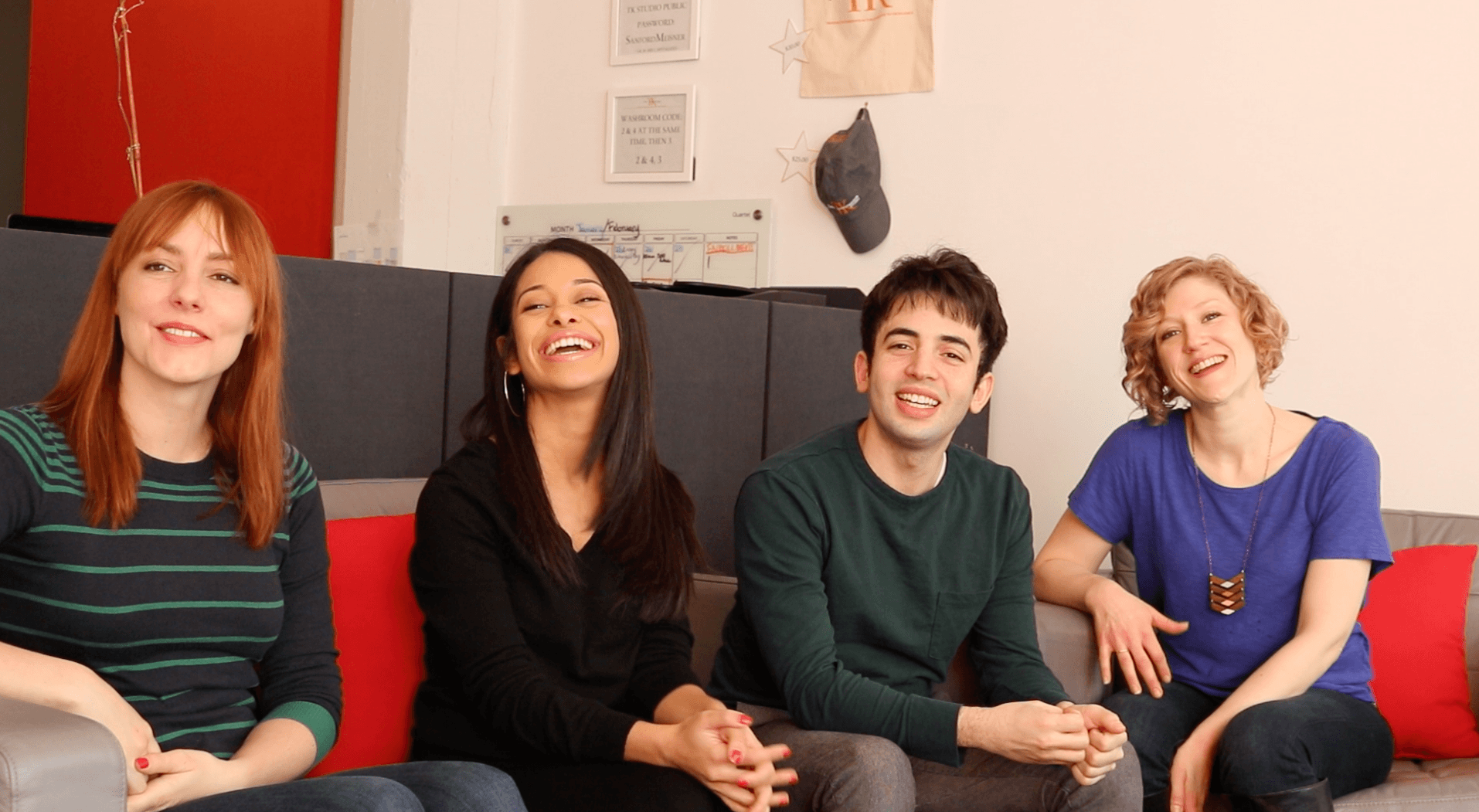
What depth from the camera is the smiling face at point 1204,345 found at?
2.04 metres

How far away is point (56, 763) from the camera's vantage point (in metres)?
0.99

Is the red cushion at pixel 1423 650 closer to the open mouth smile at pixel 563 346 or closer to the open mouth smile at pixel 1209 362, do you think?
the open mouth smile at pixel 1209 362

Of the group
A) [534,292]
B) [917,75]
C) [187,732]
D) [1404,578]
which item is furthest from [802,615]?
[917,75]

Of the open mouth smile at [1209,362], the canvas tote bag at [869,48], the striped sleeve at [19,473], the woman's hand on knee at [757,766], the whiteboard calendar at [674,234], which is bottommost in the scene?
the woman's hand on knee at [757,766]

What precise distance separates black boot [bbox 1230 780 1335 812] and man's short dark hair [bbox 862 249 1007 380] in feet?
2.33

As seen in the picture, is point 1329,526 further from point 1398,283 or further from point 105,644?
point 105,644

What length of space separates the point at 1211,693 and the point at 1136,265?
4.60ft

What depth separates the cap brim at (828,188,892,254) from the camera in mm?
3449

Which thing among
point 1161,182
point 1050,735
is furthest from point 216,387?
point 1161,182

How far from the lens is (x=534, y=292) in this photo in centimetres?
173

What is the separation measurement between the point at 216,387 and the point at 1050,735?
110 cm

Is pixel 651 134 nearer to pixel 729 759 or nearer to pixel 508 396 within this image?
pixel 508 396

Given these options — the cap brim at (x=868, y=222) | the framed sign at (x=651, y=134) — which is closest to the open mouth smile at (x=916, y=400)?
the cap brim at (x=868, y=222)

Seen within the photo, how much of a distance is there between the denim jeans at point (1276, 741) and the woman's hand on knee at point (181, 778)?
1.26 metres
